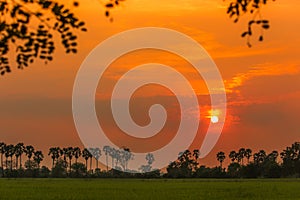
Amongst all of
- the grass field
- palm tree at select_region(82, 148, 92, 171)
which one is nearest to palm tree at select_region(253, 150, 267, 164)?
palm tree at select_region(82, 148, 92, 171)

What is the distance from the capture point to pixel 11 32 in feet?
30.8

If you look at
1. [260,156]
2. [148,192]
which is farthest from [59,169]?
[148,192]

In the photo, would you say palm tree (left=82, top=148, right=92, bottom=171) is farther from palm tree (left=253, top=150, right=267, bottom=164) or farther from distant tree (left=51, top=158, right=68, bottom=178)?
palm tree (left=253, top=150, right=267, bottom=164)

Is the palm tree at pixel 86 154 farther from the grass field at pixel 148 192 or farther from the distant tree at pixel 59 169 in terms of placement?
the grass field at pixel 148 192

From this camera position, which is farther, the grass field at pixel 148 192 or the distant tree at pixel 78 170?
the distant tree at pixel 78 170

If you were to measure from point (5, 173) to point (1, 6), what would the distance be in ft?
559

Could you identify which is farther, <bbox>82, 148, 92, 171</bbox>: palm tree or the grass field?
<bbox>82, 148, 92, 171</bbox>: palm tree

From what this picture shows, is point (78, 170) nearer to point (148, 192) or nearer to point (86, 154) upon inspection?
point (86, 154)

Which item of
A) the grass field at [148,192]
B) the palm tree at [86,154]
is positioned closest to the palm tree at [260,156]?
the palm tree at [86,154]

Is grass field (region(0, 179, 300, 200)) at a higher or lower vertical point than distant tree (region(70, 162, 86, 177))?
lower

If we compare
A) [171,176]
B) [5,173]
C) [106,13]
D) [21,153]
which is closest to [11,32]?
[106,13]

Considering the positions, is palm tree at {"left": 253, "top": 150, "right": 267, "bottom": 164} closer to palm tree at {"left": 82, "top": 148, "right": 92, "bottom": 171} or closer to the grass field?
palm tree at {"left": 82, "top": 148, "right": 92, "bottom": 171}

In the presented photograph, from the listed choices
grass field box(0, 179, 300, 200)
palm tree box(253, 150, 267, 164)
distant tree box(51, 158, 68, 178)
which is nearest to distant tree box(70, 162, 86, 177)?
distant tree box(51, 158, 68, 178)

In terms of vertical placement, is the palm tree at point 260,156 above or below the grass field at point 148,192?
above
